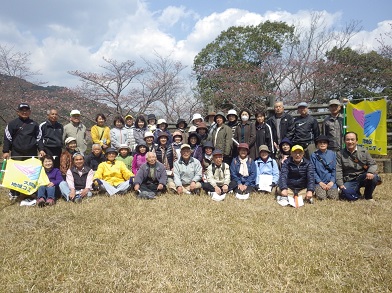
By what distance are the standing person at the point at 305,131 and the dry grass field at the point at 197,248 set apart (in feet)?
5.86

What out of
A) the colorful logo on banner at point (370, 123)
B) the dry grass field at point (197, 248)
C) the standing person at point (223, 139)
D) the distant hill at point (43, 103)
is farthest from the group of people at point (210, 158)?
the distant hill at point (43, 103)

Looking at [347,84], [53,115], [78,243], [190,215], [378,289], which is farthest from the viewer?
[347,84]

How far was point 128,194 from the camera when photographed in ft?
20.7

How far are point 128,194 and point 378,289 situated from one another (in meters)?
4.95

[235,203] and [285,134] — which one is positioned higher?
[285,134]

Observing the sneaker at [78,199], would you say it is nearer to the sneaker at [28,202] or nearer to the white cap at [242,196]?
the sneaker at [28,202]

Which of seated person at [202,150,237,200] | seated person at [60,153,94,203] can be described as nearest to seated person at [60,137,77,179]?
seated person at [60,153,94,203]

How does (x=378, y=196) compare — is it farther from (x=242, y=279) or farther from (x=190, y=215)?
(x=242, y=279)

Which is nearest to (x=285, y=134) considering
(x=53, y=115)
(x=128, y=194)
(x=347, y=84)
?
(x=128, y=194)

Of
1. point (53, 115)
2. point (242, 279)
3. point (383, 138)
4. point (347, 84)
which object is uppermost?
point (347, 84)

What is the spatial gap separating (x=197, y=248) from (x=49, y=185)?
13.3 feet

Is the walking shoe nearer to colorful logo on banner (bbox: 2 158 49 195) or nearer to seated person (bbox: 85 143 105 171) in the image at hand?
colorful logo on banner (bbox: 2 158 49 195)

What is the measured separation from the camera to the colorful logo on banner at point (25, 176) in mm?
5953

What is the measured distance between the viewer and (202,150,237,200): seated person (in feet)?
21.1
